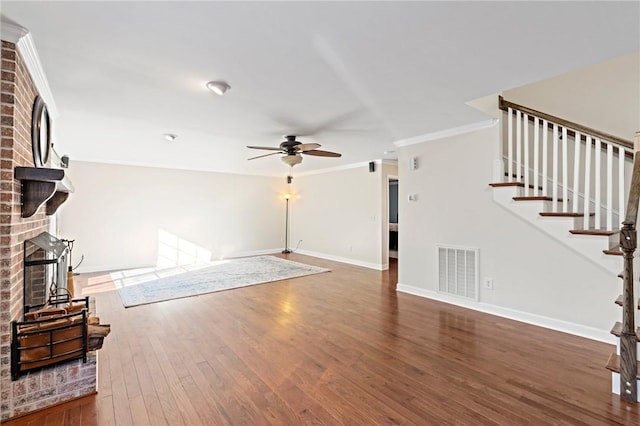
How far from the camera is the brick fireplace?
1769 millimetres

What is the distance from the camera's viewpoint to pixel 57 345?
197 cm

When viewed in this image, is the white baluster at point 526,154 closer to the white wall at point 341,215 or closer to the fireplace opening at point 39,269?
the white wall at point 341,215

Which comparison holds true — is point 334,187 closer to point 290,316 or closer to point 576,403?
point 290,316

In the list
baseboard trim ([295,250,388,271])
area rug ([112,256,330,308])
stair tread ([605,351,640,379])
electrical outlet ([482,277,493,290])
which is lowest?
area rug ([112,256,330,308])

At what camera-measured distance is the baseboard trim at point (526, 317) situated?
290cm

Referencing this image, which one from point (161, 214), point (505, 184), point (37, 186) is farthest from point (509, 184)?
point (161, 214)

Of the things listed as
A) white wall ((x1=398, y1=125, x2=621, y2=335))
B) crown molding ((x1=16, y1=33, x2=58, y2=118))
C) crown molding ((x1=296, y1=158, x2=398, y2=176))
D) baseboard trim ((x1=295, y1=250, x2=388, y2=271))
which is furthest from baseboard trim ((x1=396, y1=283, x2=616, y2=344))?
crown molding ((x1=16, y1=33, x2=58, y2=118))

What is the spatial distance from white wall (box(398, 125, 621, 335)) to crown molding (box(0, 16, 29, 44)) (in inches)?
163

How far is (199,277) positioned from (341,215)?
345cm

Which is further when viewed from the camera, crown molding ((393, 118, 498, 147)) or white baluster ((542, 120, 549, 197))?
crown molding ((393, 118, 498, 147))

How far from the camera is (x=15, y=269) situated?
187 centimetres

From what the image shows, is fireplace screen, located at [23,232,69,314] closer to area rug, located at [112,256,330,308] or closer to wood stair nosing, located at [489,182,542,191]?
area rug, located at [112,256,330,308]

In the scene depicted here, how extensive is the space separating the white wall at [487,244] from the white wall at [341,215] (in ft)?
5.99

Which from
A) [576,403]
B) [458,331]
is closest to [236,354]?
[458,331]
